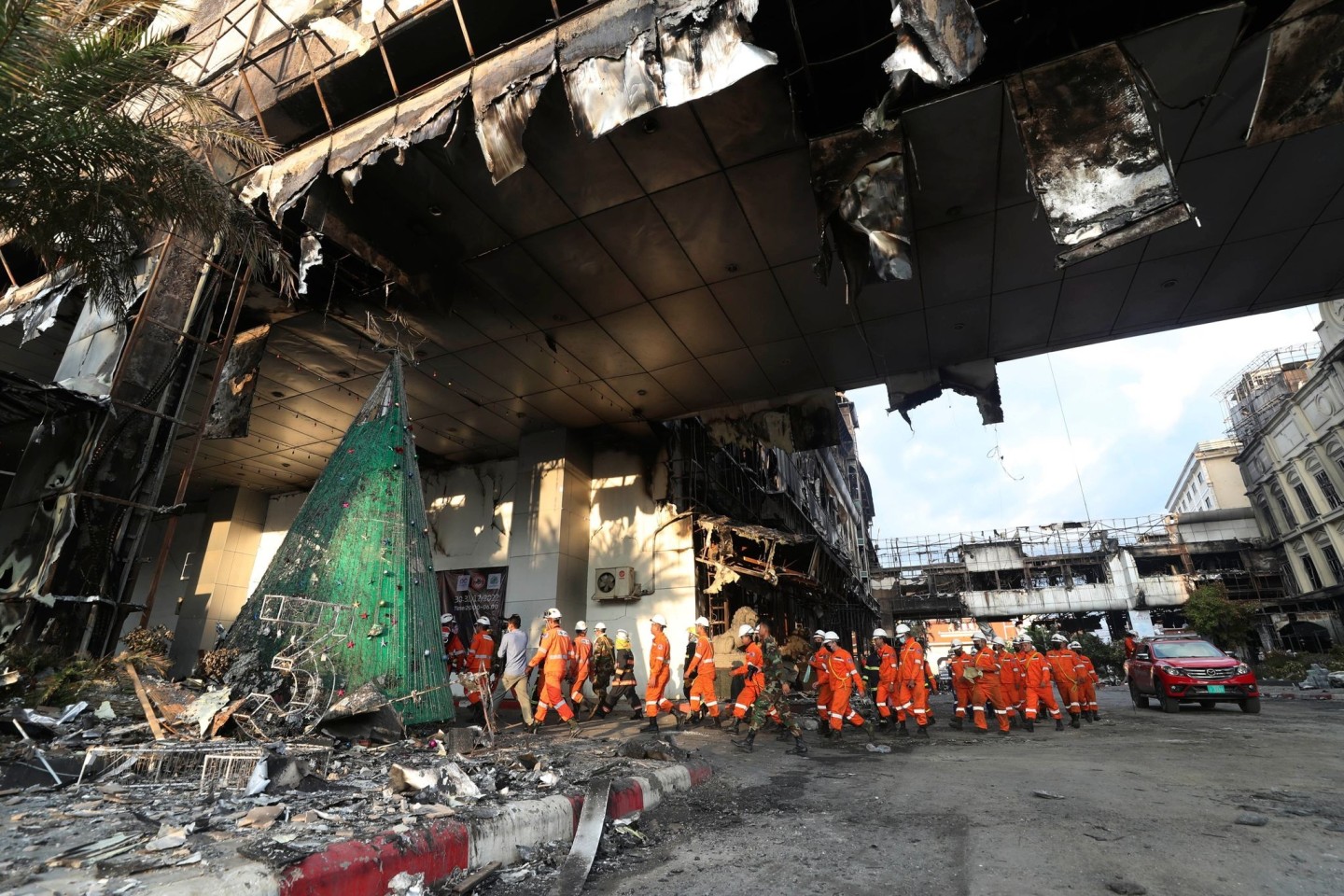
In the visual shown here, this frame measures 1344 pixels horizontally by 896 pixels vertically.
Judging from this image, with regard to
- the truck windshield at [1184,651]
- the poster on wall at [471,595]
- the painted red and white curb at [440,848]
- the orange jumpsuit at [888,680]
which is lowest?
the painted red and white curb at [440,848]

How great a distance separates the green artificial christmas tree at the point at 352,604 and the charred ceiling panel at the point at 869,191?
568cm

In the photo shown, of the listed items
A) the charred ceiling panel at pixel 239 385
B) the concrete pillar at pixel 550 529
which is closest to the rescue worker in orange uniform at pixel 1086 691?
the concrete pillar at pixel 550 529

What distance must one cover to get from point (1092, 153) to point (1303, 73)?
158cm

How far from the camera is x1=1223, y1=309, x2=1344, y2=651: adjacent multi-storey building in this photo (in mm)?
30000

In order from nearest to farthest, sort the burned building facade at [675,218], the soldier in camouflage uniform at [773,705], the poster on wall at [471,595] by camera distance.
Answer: the burned building facade at [675,218], the soldier in camouflage uniform at [773,705], the poster on wall at [471,595]

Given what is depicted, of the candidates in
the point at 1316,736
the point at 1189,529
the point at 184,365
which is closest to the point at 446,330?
the point at 184,365

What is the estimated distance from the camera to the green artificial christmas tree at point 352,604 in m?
5.67

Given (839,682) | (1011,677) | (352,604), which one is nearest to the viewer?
(352,604)

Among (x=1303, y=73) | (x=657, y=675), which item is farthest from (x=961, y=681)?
(x=1303, y=73)

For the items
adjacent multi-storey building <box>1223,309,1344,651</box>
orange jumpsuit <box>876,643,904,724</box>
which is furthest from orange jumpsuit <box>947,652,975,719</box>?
adjacent multi-storey building <box>1223,309,1344,651</box>

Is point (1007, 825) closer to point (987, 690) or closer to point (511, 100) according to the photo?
point (987, 690)

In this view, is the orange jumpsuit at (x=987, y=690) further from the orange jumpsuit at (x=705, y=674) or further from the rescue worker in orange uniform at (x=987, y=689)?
the orange jumpsuit at (x=705, y=674)

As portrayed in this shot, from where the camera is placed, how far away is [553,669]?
8.70 m

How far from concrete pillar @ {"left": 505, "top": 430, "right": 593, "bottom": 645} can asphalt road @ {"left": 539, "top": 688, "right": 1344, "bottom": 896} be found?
19.1 ft
